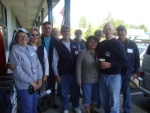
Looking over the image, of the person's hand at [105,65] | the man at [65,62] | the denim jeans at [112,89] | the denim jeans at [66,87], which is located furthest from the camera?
the denim jeans at [66,87]

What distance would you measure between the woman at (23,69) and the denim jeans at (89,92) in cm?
111

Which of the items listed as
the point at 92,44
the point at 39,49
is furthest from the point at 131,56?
the point at 39,49

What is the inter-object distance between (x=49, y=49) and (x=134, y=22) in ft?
256

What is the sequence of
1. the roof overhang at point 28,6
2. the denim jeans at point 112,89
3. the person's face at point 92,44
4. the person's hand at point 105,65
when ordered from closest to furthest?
the person's hand at point 105,65 < the denim jeans at point 112,89 < the person's face at point 92,44 < the roof overhang at point 28,6

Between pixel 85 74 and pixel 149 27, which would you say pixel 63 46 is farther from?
pixel 149 27

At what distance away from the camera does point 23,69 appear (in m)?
2.84

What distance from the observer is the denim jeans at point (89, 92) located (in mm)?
3795

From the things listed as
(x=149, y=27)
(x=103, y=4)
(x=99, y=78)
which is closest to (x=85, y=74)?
(x=99, y=78)

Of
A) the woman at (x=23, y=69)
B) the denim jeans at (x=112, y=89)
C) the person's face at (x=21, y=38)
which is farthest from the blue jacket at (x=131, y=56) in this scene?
the person's face at (x=21, y=38)

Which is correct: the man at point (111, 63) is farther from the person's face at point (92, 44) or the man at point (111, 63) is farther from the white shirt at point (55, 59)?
the white shirt at point (55, 59)

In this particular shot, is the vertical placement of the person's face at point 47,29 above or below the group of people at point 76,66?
above

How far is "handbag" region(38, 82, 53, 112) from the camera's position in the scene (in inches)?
160

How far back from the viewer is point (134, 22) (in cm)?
7756

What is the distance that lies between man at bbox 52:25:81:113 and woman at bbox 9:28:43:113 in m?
0.97
